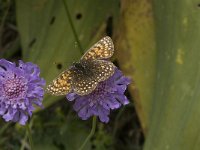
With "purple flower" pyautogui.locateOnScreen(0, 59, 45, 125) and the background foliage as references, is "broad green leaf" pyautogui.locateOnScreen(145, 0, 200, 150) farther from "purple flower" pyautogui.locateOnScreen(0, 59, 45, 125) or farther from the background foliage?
"purple flower" pyautogui.locateOnScreen(0, 59, 45, 125)

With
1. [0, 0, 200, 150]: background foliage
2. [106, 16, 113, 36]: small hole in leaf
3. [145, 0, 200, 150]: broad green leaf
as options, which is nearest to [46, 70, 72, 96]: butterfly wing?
[0, 0, 200, 150]: background foliage

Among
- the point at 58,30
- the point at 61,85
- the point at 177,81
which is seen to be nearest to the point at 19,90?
the point at 61,85

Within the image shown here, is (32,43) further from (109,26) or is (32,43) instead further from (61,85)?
(61,85)

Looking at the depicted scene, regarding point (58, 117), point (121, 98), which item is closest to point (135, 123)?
point (58, 117)

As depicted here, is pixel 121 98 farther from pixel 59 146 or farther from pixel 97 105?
pixel 59 146

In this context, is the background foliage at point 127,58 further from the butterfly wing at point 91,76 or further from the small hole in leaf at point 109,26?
the butterfly wing at point 91,76

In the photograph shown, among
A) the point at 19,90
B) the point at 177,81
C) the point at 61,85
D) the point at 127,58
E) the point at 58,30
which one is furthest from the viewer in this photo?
the point at 58,30
